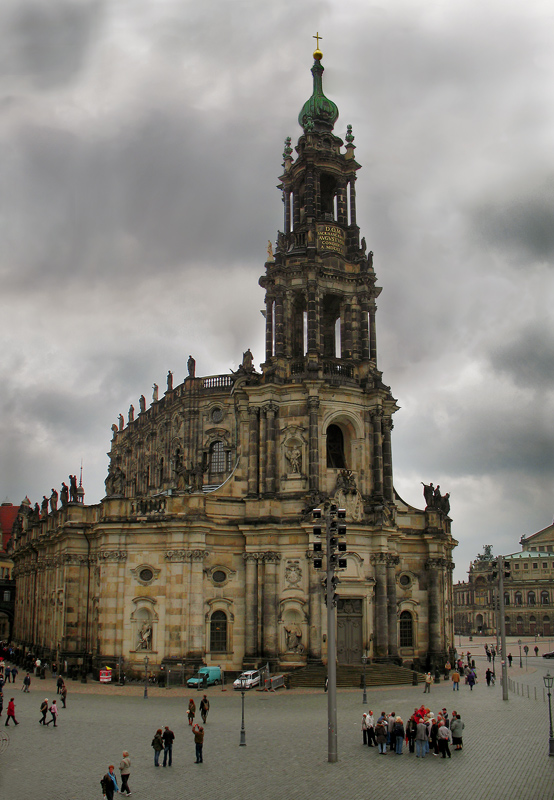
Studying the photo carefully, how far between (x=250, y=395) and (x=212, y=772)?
1280 inches

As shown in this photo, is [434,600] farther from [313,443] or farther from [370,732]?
[370,732]

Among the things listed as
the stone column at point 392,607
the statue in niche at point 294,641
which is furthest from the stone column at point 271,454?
the stone column at point 392,607

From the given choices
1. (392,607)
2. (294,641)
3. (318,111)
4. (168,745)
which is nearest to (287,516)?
(294,641)

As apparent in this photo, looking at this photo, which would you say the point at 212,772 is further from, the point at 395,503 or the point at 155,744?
the point at 395,503

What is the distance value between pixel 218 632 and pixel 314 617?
6.74 metres

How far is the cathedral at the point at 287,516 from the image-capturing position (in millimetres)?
51781

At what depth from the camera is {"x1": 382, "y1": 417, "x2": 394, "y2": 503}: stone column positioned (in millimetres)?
57188

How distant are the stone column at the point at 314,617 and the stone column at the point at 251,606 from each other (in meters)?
3.65

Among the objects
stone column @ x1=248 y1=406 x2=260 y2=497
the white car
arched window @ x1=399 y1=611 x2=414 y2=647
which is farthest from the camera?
arched window @ x1=399 y1=611 x2=414 y2=647

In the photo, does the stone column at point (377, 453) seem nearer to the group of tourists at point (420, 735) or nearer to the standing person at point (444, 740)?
the group of tourists at point (420, 735)

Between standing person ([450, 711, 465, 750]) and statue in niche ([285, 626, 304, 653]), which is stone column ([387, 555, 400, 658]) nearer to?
statue in niche ([285, 626, 304, 653])

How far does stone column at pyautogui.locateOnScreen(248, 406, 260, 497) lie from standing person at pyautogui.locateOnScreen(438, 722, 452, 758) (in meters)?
28.4

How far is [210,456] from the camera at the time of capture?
6475 cm

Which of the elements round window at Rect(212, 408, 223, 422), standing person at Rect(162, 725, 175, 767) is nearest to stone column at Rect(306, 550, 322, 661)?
round window at Rect(212, 408, 223, 422)
